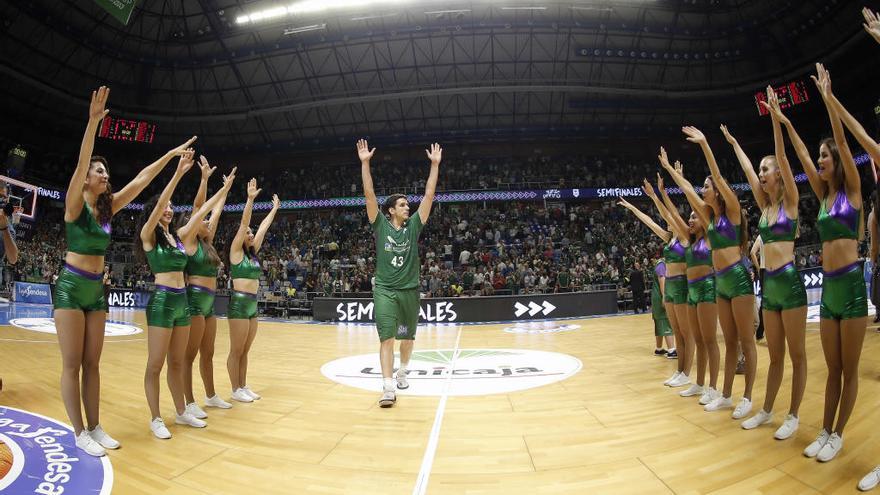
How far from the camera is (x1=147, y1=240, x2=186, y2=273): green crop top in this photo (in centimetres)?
374

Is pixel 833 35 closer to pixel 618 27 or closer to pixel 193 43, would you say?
pixel 618 27

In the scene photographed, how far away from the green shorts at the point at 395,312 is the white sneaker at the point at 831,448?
11.2 ft

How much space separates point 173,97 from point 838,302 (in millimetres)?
30351

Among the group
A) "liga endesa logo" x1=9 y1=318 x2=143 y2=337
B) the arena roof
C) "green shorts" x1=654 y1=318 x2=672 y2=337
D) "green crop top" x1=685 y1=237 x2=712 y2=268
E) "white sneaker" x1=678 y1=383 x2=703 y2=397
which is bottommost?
"liga endesa logo" x1=9 y1=318 x2=143 y2=337

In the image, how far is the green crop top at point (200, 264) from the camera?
425 cm

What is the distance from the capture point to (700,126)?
1052 inches

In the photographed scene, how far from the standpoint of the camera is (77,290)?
315 cm

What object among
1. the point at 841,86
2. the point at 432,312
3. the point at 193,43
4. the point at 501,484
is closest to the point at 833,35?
the point at 841,86

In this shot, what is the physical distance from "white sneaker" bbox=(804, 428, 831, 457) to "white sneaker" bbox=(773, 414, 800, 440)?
0.28 meters

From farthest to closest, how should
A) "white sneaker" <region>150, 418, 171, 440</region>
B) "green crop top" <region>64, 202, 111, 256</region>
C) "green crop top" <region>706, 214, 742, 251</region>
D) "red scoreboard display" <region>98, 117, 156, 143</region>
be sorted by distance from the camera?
1. "red scoreboard display" <region>98, 117, 156, 143</region>
2. "green crop top" <region>706, 214, 742, 251</region>
3. "white sneaker" <region>150, 418, 171, 440</region>
4. "green crop top" <region>64, 202, 111, 256</region>

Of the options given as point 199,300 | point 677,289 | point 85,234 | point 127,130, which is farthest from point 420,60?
point 85,234

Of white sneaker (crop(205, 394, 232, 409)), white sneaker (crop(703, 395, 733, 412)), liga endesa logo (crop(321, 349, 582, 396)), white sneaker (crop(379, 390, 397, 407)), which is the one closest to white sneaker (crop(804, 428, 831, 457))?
white sneaker (crop(703, 395, 733, 412))

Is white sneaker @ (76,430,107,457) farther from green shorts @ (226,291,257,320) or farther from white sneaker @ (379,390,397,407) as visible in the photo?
white sneaker @ (379,390,397,407)

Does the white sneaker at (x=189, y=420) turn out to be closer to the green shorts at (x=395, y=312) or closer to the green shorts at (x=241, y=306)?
the green shorts at (x=241, y=306)
